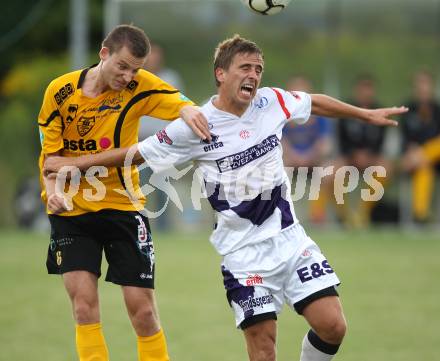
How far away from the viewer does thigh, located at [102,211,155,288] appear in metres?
5.40

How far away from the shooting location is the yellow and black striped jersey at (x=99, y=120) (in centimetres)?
536

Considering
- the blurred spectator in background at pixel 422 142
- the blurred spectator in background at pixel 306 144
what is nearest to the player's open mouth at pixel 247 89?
the blurred spectator in background at pixel 306 144

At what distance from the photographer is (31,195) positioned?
45.7 ft

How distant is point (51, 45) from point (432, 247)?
40.5ft

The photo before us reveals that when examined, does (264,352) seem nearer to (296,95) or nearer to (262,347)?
(262,347)

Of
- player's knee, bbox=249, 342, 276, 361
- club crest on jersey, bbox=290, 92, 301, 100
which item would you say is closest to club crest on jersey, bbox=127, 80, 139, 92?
club crest on jersey, bbox=290, 92, 301, 100

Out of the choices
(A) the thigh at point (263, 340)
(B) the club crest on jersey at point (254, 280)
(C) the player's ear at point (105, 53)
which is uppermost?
(C) the player's ear at point (105, 53)

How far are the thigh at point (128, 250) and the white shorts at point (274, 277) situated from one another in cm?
55

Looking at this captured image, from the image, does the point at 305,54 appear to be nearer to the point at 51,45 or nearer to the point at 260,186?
the point at 51,45

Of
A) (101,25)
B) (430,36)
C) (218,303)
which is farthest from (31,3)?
(101,25)

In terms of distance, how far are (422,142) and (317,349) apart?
8.32 metres

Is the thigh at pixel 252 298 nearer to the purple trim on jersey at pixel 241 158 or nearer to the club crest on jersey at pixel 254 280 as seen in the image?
the club crest on jersey at pixel 254 280

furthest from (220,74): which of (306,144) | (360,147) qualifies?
(360,147)

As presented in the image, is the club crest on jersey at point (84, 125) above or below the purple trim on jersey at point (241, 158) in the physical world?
above
